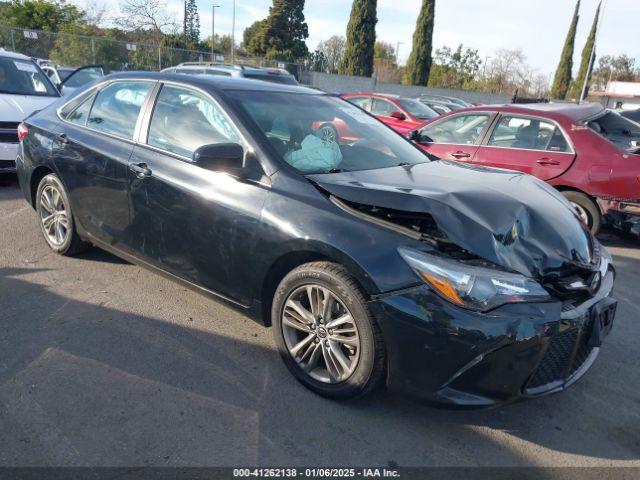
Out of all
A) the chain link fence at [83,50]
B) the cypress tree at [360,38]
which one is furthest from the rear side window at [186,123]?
the cypress tree at [360,38]

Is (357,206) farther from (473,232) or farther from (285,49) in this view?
(285,49)

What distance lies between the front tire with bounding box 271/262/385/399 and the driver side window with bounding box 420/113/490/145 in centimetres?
429

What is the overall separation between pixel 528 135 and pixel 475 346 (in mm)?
4764

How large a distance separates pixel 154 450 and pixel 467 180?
2371 millimetres

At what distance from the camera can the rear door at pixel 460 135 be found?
658cm

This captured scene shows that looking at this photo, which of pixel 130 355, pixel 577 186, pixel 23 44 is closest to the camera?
pixel 130 355

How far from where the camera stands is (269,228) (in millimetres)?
2828

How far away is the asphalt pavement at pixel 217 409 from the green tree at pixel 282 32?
54308 mm

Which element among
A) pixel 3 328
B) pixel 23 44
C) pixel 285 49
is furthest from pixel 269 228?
pixel 285 49

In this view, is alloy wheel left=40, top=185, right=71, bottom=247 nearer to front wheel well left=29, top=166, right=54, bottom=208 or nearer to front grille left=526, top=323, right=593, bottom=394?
front wheel well left=29, top=166, right=54, bottom=208

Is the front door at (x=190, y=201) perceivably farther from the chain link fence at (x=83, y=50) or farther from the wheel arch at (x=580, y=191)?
the chain link fence at (x=83, y=50)

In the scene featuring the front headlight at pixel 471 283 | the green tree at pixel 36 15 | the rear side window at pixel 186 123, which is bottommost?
the front headlight at pixel 471 283

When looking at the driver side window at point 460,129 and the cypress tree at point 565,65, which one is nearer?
the driver side window at point 460,129

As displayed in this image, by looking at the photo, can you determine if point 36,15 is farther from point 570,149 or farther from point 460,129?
point 570,149
